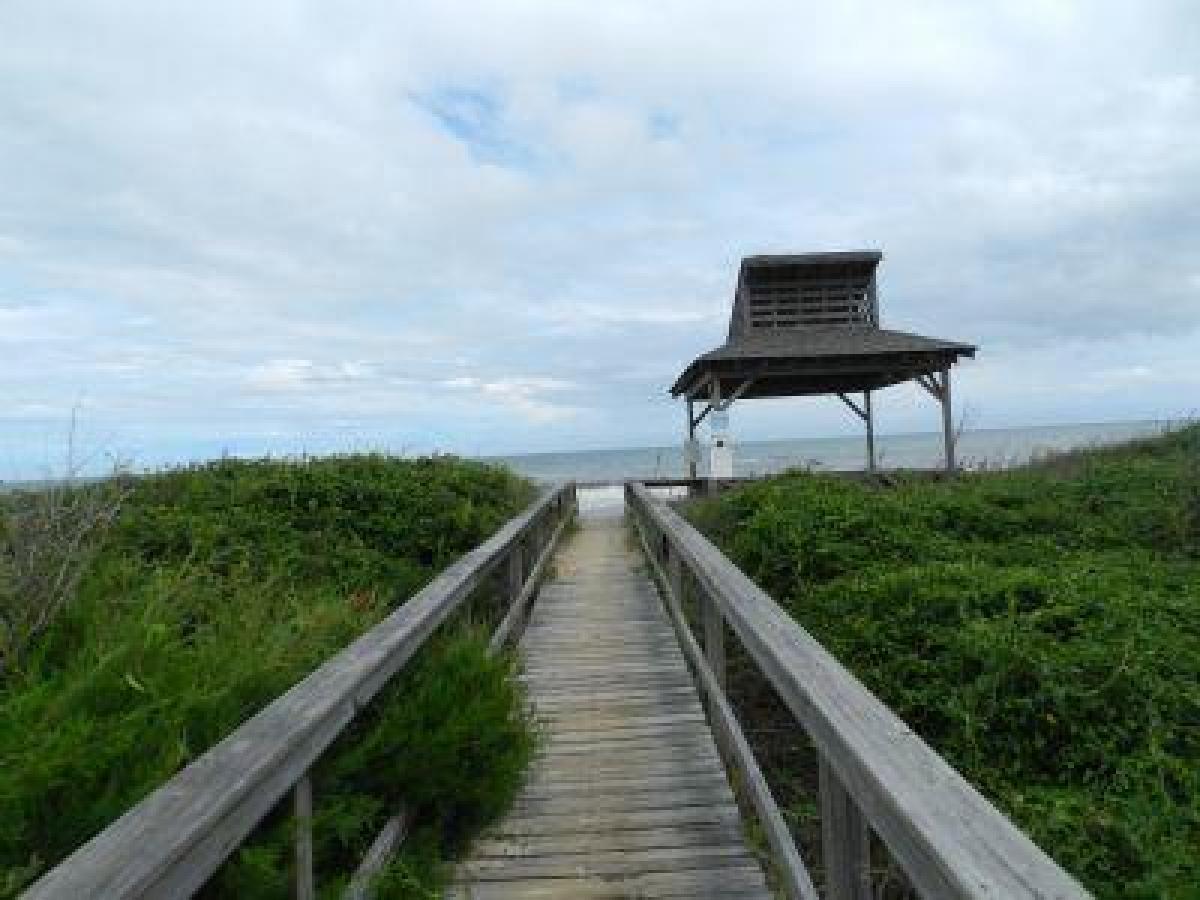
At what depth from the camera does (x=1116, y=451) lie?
54.1 ft

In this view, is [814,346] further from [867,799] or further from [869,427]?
[867,799]

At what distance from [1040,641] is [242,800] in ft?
15.2

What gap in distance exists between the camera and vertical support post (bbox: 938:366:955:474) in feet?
57.4

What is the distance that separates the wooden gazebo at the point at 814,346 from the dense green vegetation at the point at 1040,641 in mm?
8769

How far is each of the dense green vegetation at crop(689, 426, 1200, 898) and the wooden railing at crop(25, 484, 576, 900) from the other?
2701mm

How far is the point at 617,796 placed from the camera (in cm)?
419

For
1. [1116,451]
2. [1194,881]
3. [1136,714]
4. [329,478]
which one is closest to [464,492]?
[329,478]

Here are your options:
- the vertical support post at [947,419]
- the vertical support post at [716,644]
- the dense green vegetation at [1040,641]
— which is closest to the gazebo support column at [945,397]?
the vertical support post at [947,419]

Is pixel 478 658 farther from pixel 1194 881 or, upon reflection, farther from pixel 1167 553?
pixel 1167 553

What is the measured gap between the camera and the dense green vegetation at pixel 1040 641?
161 inches

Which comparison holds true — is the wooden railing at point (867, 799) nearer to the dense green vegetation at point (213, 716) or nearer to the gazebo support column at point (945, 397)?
the dense green vegetation at point (213, 716)

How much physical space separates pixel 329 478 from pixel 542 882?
24.2 ft

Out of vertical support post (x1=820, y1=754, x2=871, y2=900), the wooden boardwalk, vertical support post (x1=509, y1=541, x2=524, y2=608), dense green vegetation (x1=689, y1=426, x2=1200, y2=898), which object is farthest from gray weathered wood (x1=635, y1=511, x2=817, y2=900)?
vertical support post (x1=509, y1=541, x2=524, y2=608)

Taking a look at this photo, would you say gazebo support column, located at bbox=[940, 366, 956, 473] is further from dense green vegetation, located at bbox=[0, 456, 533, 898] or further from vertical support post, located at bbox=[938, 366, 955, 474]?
dense green vegetation, located at bbox=[0, 456, 533, 898]
